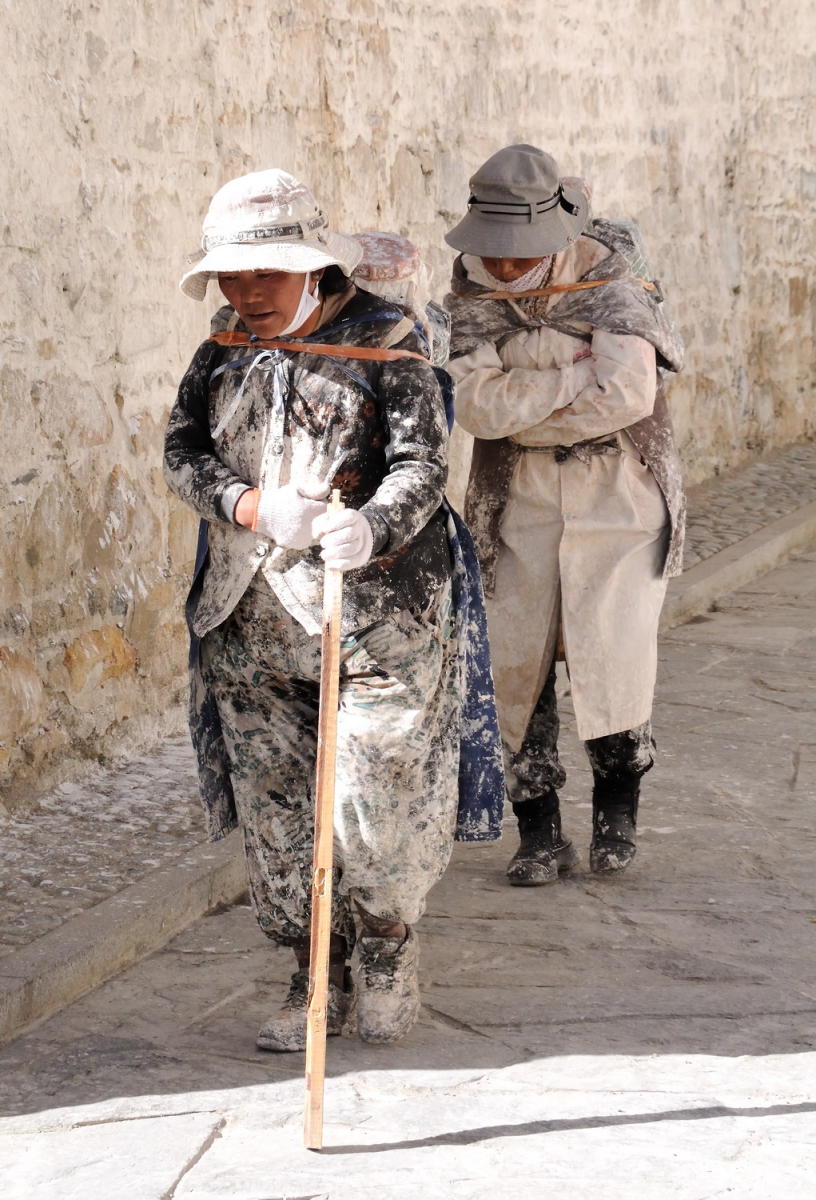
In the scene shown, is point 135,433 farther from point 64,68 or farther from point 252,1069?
point 252,1069

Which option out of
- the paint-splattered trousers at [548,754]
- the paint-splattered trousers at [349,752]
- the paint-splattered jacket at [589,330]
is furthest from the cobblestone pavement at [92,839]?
the paint-splattered jacket at [589,330]

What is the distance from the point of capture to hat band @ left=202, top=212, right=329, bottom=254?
3.52 metres

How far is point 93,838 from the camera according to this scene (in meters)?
5.10

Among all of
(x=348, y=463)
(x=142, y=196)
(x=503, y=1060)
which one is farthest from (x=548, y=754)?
(x=142, y=196)

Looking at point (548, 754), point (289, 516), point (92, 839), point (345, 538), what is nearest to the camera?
point (345, 538)

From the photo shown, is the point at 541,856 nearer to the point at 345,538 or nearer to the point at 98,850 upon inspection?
the point at 98,850

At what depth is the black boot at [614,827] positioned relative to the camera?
4.93 metres

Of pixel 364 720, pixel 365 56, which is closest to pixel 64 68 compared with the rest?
pixel 365 56

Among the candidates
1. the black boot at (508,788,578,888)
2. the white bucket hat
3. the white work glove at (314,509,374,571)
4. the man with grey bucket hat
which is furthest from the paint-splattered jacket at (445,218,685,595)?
the white work glove at (314,509,374,571)

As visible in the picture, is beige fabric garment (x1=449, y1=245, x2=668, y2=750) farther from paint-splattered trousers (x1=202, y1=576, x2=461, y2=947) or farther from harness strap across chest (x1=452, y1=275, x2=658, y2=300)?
paint-splattered trousers (x1=202, y1=576, x2=461, y2=947)

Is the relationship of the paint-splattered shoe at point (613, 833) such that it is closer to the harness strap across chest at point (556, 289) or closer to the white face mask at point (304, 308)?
the harness strap across chest at point (556, 289)

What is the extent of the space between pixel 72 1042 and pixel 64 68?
3.02m

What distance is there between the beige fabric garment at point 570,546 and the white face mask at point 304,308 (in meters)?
0.99

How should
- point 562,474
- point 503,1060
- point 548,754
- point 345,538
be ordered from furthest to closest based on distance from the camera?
point 548,754
point 562,474
point 503,1060
point 345,538
